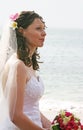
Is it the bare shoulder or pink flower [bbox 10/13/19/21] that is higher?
pink flower [bbox 10/13/19/21]

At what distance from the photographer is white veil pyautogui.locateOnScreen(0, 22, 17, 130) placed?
3.08m

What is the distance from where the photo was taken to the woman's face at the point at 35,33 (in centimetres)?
324

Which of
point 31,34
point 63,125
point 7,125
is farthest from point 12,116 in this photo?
point 31,34

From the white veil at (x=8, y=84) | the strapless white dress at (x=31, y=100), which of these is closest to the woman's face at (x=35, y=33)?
the white veil at (x=8, y=84)

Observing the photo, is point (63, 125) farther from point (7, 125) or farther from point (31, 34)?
point (31, 34)

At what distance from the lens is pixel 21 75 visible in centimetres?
308

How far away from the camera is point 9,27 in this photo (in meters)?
3.41

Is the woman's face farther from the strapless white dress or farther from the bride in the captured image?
the strapless white dress

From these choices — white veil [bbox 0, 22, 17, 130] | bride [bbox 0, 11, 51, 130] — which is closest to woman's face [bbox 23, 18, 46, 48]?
bride [bbox 0, 11, 51, 130]

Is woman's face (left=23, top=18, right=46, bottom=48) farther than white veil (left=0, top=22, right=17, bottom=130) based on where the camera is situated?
Yes

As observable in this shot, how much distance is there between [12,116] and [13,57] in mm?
449

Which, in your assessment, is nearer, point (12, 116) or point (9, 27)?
point (12, 116)

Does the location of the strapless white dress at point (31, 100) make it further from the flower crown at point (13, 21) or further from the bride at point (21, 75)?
the flower crown at point (13, 21)

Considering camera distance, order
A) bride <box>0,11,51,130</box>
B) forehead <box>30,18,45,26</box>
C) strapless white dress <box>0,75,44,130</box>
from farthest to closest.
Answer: forehead <box>30,18,45,26</box> < strapless white dress <box>0,75,44,130</box> < bride <box>0,11,51,130</box>
